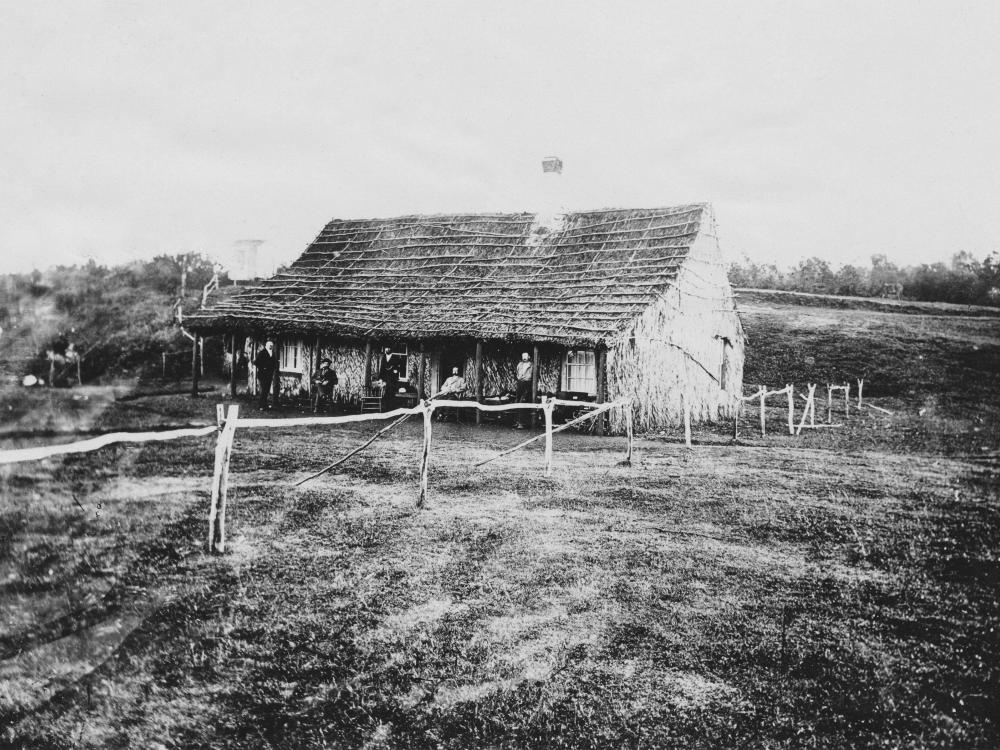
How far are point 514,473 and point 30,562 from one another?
607 centimetres

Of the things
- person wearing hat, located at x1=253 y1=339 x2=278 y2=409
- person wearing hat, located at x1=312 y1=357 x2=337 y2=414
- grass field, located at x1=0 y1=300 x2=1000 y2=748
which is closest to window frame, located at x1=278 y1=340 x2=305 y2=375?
person wearing hat, located at x1=312 y1=357 x2=337 y2=414

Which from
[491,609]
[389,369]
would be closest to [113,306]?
[389,369]

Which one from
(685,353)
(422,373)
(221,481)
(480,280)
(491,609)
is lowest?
(491,609)

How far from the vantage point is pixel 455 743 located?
326cm

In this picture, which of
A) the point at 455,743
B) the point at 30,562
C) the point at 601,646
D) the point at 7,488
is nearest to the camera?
the point at 455,743

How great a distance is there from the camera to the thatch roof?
1659 cm

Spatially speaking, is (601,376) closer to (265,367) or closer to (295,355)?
(265,367)

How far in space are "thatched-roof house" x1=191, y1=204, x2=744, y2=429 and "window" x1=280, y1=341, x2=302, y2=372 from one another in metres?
0.05

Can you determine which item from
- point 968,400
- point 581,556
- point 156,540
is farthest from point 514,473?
point 968,400

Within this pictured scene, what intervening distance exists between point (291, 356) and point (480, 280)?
688cm

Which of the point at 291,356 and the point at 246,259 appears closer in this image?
the point at 291,356

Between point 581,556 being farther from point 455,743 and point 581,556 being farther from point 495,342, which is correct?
point 495,342

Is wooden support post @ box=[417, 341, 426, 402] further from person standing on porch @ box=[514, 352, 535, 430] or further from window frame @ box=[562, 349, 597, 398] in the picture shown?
window frame @ box=[562, 349, 597, 398]

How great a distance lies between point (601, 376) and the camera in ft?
50.6
